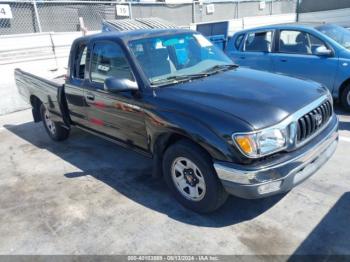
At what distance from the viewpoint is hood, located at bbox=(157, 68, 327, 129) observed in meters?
3.10

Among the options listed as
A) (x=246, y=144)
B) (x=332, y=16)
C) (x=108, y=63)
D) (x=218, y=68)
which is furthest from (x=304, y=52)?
(x=332, y=16)

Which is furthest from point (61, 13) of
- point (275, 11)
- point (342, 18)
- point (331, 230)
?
point (275, 11)

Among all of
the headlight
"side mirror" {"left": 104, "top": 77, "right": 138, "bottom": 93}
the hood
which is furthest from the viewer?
"side mirror" {"left": 104, "top": 77, "right": 138, "bottom": 93}

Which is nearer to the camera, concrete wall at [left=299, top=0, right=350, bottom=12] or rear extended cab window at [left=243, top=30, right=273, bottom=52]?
rear extended cab window at [left=243, top=30, right=273, bottom=52]

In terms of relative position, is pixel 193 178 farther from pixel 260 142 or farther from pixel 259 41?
pixel 259 41

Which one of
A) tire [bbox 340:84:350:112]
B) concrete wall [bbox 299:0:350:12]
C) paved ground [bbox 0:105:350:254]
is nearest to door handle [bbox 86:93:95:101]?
paved ground [bbox 0:105:350:254]

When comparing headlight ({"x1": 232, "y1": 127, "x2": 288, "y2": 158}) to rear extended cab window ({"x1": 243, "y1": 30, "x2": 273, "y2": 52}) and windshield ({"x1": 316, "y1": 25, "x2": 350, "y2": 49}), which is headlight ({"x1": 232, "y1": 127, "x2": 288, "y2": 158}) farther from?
rear extended cab window ({"x1": 243, "y1": 30, "x2": 273, "y2": 52})

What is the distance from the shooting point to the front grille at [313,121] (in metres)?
3.21

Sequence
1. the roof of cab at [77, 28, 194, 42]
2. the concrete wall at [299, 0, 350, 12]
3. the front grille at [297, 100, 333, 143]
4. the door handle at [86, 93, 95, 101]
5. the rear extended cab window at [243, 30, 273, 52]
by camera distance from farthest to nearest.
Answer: the concrete wall at [299, 0, 350, 12]
the rear extended cab window at [243, 30, 273, 52]
the door handle at [86, 93, 95, 101]
the roof of cab at [77, 28, 194, 42]
the front grille at [297, 100, 333, 143]

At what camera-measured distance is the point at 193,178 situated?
11.4ft

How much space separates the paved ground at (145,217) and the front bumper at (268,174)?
47 centimetres

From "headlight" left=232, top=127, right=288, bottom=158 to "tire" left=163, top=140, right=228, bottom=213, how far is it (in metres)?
0.40

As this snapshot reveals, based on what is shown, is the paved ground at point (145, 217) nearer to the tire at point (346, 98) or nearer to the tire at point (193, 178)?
the tire at point (193, 178)

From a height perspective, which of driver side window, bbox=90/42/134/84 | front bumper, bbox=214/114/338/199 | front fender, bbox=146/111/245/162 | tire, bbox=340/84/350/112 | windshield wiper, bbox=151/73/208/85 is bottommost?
tire, bbox=340/84/350/112
